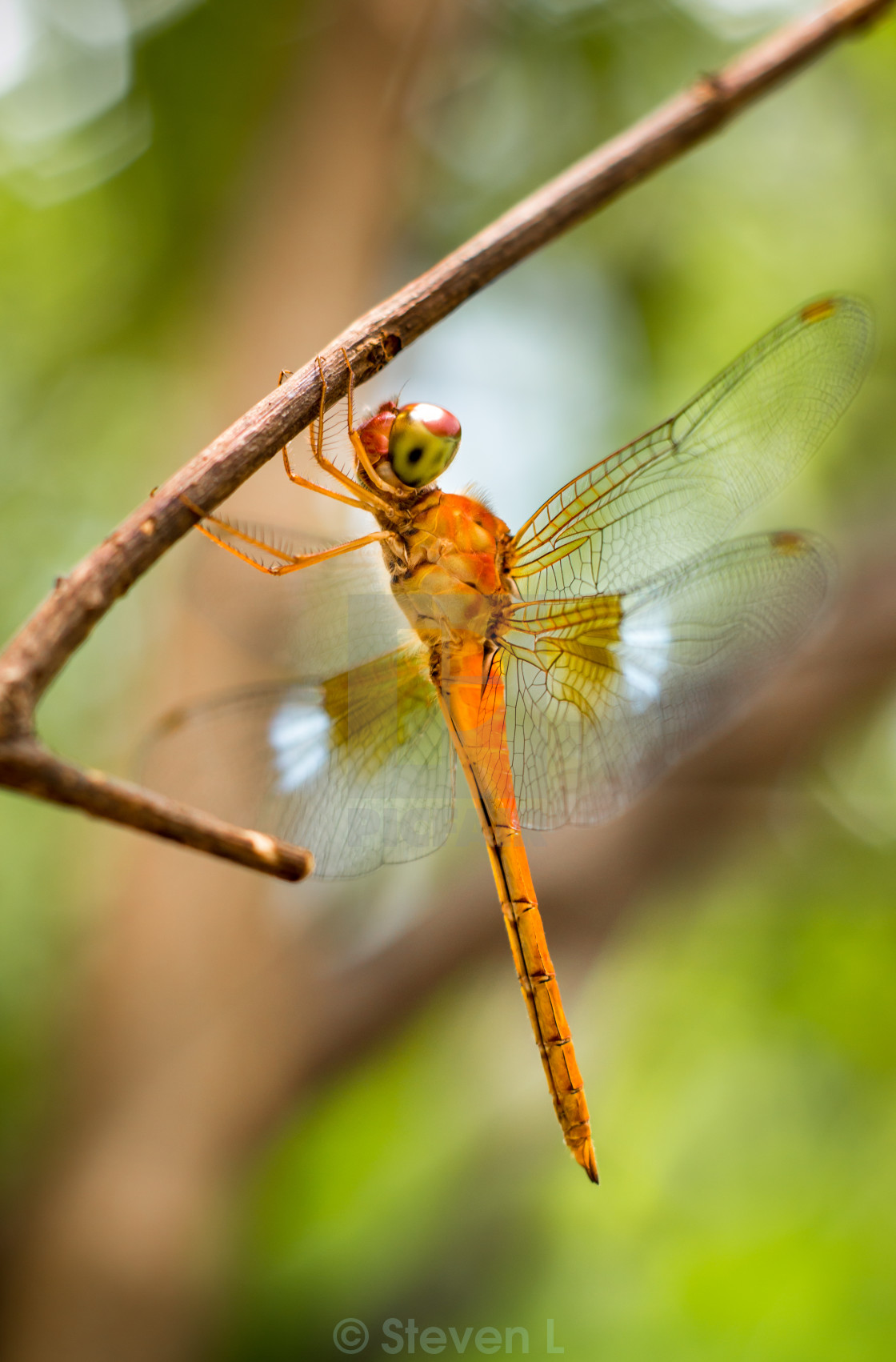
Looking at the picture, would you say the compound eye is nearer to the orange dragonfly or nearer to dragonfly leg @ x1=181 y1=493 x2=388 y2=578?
the orange dragonfly

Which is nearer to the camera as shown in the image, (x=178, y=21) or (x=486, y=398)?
(x=486, y=398)

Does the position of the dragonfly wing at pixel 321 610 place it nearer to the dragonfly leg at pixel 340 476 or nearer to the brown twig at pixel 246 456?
the dragonfly leg at pixel 340 476

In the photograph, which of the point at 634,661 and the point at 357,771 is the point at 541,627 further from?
the point at 357,771

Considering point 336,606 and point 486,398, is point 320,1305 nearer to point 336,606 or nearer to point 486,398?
point 336,606

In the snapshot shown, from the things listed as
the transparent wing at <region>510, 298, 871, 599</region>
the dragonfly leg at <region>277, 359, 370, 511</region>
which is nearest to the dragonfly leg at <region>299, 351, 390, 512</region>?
the dragonfly leg at <region>277, 359, 370, 511</region>

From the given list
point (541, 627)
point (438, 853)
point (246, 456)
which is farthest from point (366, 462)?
point (438, 853)

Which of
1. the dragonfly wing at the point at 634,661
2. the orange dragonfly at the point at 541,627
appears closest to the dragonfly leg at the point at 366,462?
the orange dragonfly at the point at 541,627

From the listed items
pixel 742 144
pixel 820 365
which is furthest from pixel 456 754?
pixel 742 144
